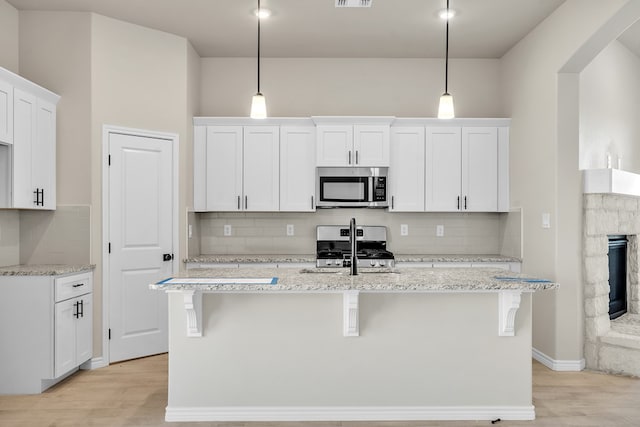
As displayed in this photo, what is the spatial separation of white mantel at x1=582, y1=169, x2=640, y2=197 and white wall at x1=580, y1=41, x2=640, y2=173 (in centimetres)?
16

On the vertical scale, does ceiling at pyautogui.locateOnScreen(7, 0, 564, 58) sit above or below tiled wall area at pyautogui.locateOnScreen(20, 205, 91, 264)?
above

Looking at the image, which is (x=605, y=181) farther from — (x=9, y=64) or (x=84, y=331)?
(x=9, y=64)

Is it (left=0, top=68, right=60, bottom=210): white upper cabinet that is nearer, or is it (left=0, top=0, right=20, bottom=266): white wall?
(left=0, top=68, right=60, bottom=210): white upper cabinet

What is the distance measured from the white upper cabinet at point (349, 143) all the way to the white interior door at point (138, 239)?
1.50 m

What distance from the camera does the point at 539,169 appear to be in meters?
4.21

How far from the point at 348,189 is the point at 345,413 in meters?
2.42

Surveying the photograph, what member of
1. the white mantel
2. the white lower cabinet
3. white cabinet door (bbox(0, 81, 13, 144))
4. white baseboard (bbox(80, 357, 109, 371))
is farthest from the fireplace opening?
white cabinet door (bbox(0, 81, 13, 144))

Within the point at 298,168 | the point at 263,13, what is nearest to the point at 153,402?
the point at 298,168

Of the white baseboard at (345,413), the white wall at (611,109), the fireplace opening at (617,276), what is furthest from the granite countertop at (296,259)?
the white baseboard at (345,413)

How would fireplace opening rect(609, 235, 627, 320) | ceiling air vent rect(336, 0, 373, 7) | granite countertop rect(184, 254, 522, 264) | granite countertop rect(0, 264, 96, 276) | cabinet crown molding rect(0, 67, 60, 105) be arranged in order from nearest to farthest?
ceiling air vent rect(336, 0, 373, 7) → cabinet crown molding rect(0, 67, 60, 105) → granite countertop rect(0, 264, 96, 276) → fireplace opening rect(609, 235, 627, 320) → granite countertop rect(184, 254, 522, 264)

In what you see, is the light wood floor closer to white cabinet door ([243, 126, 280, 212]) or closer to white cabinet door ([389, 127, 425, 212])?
white cabinet door ([243, 126, 280, 212])

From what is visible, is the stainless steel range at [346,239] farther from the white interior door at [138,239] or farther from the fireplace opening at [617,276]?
the fireplace opening at [617,276]

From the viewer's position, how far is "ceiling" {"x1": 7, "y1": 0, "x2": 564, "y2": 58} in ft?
12.6

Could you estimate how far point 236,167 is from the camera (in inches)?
189
